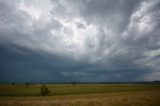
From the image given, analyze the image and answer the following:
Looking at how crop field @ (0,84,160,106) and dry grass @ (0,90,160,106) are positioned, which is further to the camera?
crop field @ (0,84,160,106)

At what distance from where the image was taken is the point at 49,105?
37.0m

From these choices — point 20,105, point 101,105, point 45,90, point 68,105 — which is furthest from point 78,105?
point 45,90

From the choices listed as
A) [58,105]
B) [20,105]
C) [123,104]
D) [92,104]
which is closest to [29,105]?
[20,105]

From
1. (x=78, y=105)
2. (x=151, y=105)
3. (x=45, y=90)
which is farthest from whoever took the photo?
(x=45, y=90)

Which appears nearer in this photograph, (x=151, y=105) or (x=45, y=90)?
(x=151, y=105)

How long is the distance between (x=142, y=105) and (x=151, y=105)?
157 cm

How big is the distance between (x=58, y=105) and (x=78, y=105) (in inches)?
157

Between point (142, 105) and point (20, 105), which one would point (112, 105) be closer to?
point (142, 105)

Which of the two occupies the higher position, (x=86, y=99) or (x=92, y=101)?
(x=86, y=99)

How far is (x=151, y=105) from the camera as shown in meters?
34.1

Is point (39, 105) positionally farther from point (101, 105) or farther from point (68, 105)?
point (101, 105)

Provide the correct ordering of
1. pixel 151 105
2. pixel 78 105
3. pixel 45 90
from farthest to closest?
pixel 45 90, pixel 78 105, pixel 151 105

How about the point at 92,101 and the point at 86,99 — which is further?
the point at 86,99

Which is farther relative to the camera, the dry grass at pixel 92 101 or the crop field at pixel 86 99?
the crop field at pixel 86 99
